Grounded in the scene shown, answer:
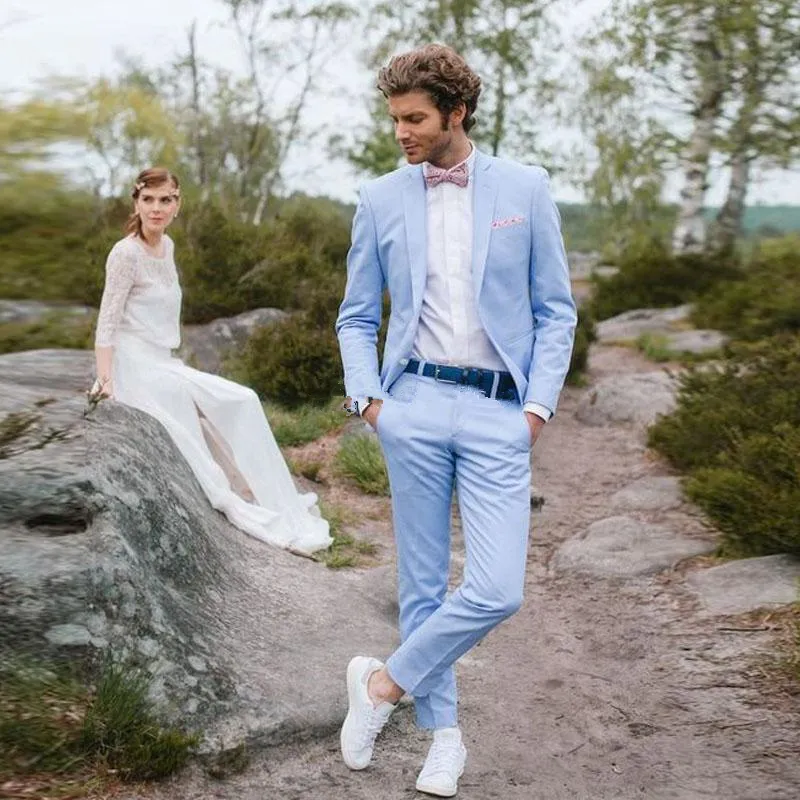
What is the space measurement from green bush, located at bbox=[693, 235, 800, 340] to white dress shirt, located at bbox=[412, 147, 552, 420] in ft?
26.8

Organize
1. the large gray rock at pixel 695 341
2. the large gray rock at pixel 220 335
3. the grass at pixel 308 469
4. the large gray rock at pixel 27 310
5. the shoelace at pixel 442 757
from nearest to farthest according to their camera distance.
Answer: the shoelace at pixel 442 757, the large gray rock at pixel 27 310, the grass at pixel 308 469, the large gray rock at pixel 220 335, the large gray rock at pixel 695 341

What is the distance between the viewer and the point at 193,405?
6492 mm

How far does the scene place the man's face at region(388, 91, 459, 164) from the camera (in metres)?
3.45

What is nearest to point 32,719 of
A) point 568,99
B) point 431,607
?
point 431,607

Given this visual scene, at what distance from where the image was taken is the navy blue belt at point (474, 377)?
349 centimetres

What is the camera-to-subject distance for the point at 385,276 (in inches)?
149

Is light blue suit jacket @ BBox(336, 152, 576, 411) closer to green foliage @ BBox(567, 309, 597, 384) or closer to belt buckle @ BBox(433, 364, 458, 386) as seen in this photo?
belt buckle @ BBox(433, 364, 458, 386)

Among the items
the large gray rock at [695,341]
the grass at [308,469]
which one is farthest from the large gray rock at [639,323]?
the grass at [308,469]

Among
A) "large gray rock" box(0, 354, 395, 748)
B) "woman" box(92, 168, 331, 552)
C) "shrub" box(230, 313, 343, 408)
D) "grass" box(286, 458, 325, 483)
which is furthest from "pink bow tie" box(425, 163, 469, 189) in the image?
"shrub" box(230, 313, 343, 408)

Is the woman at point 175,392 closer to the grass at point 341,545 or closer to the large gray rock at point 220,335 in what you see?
the grass at point 341,545

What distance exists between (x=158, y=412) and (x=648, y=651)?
2812 millimetres

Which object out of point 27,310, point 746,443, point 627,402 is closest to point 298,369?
point 627,402

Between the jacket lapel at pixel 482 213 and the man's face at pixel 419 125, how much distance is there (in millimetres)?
144

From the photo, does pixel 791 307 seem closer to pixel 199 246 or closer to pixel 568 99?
pixel 199 246
